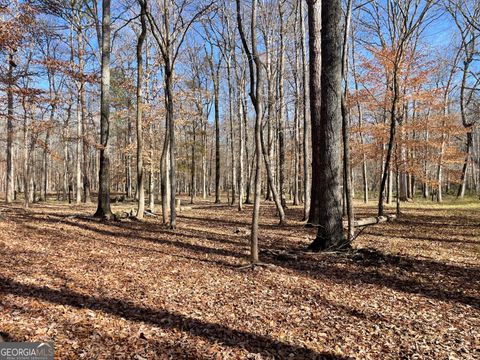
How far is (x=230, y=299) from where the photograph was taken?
502 cm

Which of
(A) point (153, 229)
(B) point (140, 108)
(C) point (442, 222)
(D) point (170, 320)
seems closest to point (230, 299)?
(D) point (170, 320)

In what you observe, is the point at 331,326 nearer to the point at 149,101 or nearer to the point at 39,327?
the point at 39,327

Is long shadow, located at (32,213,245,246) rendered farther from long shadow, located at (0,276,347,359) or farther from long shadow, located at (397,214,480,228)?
long shadow, located at (397,214,480,228)

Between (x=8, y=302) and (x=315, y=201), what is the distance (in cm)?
979

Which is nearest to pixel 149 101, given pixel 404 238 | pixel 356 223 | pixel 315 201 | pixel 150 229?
pixel 150 229

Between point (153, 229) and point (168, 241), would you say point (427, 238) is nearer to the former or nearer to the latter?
point (168, 241)

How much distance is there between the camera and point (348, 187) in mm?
9164

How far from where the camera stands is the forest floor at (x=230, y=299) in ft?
11.8
